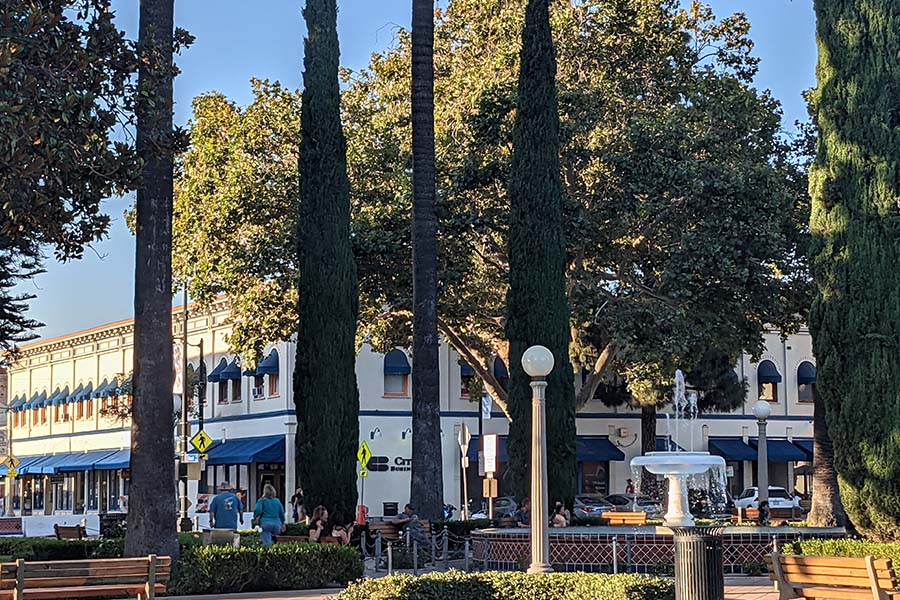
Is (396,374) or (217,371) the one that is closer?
(396,374)

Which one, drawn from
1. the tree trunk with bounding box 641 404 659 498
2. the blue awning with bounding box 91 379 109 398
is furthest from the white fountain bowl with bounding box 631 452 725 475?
the blue awning with bounding box 91 379 109 398

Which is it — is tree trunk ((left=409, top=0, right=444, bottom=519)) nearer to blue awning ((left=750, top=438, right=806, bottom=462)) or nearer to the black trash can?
the black trash can

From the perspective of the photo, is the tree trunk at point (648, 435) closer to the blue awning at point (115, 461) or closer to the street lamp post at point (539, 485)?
the blue awning at point (115, 461)

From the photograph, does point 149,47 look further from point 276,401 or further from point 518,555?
point 276,401

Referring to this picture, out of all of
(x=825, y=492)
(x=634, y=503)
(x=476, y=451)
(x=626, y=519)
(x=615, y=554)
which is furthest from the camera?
(x=476, y=451)

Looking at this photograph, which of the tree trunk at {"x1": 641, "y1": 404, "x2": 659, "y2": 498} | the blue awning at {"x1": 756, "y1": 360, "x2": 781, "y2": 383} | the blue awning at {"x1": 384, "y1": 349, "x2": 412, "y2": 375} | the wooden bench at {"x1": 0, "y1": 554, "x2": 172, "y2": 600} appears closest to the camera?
the wooden bench at {"x1": 0, "y1": 554, "x2": 172, "y2": 600}

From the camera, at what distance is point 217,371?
56594 millimetres

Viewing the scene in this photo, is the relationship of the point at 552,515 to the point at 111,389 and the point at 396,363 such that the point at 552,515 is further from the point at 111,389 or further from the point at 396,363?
the point at 111,389

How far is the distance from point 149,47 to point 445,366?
36.0m

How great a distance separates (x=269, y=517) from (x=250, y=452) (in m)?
28.4

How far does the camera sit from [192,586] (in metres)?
20.2

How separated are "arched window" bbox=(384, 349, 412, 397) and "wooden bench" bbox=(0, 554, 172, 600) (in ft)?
119

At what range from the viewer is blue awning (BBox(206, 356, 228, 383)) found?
56.0 metres

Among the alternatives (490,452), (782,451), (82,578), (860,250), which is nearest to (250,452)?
(490,452)
